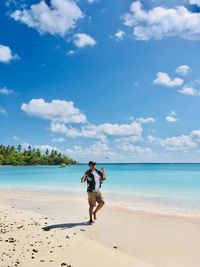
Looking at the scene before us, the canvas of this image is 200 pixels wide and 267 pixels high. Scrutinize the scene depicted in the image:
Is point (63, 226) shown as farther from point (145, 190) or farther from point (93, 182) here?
point (145, 190)

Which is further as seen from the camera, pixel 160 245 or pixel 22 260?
pixel 160 245

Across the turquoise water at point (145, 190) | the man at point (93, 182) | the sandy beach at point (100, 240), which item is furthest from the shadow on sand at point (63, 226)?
the turquoise water at point (145, 190)

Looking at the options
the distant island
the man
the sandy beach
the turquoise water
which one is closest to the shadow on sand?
the sandy beach

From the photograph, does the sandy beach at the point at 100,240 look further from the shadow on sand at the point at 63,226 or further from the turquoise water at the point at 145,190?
the turquoise water at the point at 145,190

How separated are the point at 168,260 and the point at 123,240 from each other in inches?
74.6

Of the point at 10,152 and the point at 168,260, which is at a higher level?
the point at 10,152

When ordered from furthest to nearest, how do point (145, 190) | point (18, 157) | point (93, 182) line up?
point (18, 157) → point (145, 190) → point (93, 182)

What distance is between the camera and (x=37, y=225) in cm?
1130

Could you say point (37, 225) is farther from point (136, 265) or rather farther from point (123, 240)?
point (136, 265)

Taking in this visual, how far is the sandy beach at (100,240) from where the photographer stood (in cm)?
764

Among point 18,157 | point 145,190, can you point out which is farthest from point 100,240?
point 18,157

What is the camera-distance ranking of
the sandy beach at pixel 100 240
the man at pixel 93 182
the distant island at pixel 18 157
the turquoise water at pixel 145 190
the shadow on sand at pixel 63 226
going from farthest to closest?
1. the distant island at pixel 18 157
2. the turquoise water at pixel 145 190
3. the man at pixel 93 182
4. the shadow on sand at pixel 63 226
5. the sandy beach at pixel 100 240

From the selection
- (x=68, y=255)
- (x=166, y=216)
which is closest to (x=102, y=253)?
(x=68, y=255)

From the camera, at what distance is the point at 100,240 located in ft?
31.2
